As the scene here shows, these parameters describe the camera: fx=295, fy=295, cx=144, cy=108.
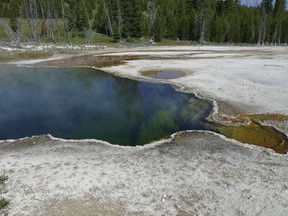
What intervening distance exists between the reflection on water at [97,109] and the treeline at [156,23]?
4902 centimetres

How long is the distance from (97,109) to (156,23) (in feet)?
192

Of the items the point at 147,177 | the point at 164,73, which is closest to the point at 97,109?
the point at 147,177

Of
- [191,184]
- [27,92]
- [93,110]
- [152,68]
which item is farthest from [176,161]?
[152,68]

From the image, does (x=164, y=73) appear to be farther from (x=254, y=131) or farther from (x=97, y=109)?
(x=254, y=131)

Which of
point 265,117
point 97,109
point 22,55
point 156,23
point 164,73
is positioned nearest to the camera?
point 265,117

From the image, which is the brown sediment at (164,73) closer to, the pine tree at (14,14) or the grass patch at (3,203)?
the grass patch at (3,203)

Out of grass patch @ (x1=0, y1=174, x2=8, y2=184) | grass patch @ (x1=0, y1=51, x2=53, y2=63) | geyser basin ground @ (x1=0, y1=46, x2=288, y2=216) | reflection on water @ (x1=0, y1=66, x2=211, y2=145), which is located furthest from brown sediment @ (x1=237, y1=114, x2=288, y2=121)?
grass patch @ (x1=0, y1=51, x2=53, y2=63)

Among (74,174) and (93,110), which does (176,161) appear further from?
(93,110)

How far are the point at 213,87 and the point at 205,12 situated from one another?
60325 millimetres

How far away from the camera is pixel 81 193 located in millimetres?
10094

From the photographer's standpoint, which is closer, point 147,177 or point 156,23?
point 147,177

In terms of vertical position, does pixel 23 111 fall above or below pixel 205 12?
below

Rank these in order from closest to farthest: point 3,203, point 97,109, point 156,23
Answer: point 3,203, point 97,109, point 156,23

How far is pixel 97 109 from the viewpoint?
2127 cm
